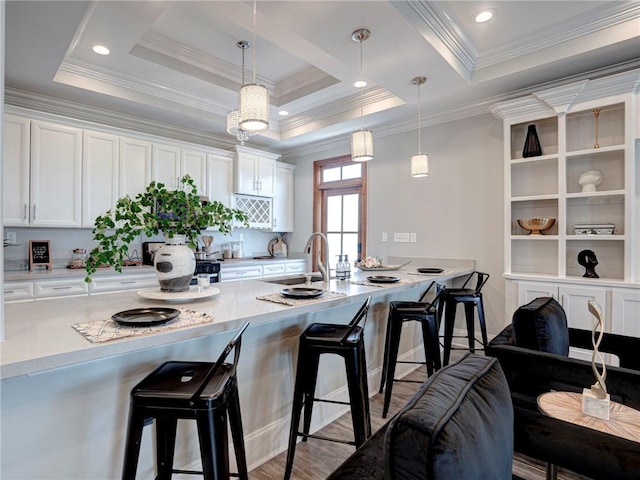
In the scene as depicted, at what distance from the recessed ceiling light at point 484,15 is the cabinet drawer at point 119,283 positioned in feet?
11.8

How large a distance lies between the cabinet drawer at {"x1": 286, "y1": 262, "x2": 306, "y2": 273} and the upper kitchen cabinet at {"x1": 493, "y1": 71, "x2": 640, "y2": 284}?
2965 mm

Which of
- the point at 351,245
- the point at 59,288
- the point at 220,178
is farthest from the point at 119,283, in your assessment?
the point at 351,245

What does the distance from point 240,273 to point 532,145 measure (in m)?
3.68

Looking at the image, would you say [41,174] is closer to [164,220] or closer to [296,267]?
[164,220]

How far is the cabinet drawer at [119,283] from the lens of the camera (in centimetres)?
344

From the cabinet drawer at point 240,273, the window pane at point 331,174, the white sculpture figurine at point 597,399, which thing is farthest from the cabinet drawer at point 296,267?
the white sculpture figurine at point 597,399

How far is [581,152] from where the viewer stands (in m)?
3.15

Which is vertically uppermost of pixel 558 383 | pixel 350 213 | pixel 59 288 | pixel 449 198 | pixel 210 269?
pixel 449 198

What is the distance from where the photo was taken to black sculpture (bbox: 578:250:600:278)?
124 inches

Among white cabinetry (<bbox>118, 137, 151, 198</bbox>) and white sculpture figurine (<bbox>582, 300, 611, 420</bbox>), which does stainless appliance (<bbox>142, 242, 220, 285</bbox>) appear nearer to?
white cabinetry (<bbox>118, 137, 151, 198</bbox>)

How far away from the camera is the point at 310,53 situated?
310cm

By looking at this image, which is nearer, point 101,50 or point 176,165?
point 101,50

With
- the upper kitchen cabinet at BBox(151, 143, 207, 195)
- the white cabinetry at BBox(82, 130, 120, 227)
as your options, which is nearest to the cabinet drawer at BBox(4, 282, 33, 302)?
the white cabinetry at BBox(82, 130, 120, 227)

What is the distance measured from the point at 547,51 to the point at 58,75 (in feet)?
14.7
